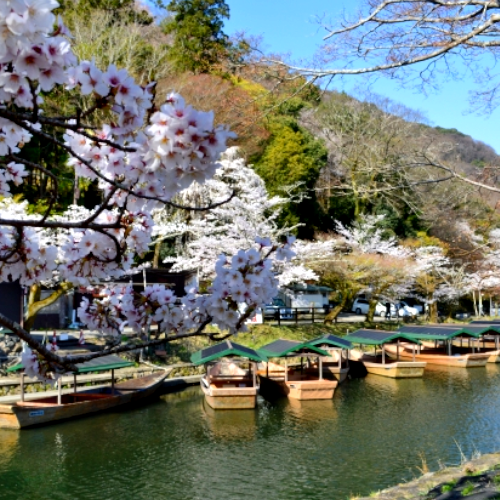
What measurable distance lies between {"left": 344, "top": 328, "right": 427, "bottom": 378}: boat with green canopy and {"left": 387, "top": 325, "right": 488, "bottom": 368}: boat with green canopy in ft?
2.56

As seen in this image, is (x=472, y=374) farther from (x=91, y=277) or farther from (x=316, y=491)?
(x=91, y=277)

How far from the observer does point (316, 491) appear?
8055 millimetres

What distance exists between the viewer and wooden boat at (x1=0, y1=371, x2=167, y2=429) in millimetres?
10938

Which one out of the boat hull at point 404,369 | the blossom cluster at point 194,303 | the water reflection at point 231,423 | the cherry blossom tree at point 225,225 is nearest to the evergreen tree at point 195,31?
the cherry blossom tree at point 225,225

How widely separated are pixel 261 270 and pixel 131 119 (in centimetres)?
108

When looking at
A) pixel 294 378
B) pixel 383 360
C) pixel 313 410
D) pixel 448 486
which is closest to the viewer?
pixel 448 486

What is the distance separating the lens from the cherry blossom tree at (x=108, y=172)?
181 centimetres

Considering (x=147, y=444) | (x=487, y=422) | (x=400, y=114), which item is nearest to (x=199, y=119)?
(x=147, y=444)

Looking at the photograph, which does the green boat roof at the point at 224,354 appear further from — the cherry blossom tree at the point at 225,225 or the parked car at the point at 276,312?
the parked car at the point at 276,312

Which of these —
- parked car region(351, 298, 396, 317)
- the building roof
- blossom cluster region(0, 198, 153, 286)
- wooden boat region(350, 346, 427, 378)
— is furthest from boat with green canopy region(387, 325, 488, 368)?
blossom cluster region(0, 198, 153, 286)

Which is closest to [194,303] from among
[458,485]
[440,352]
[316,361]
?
[458,485]

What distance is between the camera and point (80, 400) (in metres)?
12.6

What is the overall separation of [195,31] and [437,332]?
698 inches

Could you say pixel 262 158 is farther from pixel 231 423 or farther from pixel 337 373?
pixel 231 423
